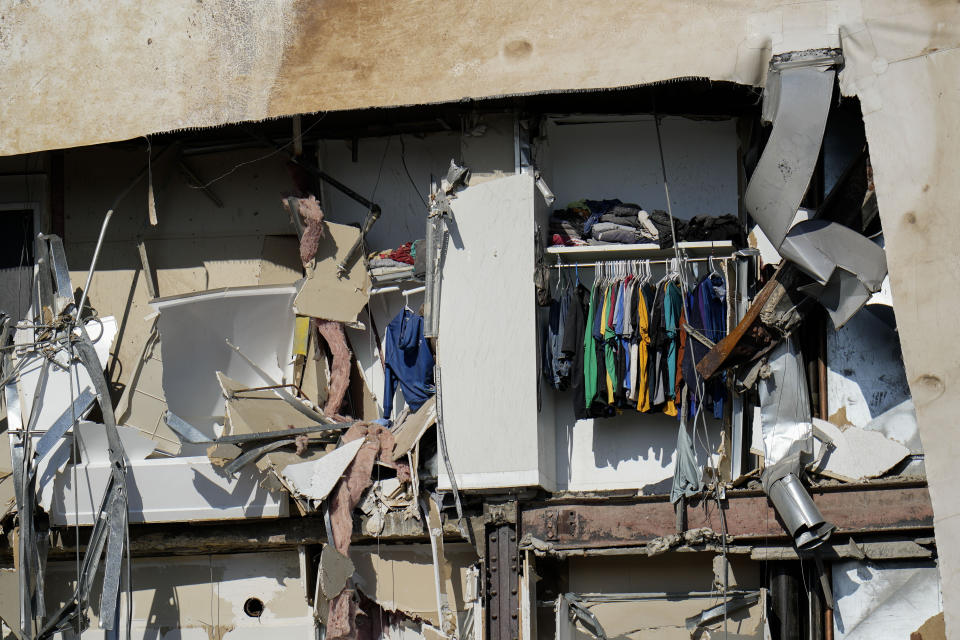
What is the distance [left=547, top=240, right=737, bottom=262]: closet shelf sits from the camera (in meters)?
10.1

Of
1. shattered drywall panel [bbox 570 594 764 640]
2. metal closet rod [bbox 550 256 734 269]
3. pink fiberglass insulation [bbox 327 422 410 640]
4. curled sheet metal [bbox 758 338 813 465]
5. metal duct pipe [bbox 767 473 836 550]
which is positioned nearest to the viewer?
metal duct pipe [bbox 767 473 836 550]

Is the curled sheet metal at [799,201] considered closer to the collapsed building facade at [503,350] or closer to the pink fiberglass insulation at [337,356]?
the collapsed building facade at [503,350]

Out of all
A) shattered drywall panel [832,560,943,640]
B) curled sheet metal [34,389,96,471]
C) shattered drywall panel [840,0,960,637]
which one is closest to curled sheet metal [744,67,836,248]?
shattered drywall panel [840,0,960,637]

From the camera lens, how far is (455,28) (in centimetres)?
1019

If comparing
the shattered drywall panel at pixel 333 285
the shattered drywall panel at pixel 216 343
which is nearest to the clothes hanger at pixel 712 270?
the shattered drywall panel at pixel 333 285

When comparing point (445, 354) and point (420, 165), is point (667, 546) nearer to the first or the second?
point (445, 354)

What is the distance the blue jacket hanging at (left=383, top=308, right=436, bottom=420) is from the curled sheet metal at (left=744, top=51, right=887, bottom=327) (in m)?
2.77

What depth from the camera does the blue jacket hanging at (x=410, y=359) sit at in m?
10.3

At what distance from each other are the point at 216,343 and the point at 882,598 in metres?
5.34

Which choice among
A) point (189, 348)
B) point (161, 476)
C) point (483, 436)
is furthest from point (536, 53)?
point (161, 476)

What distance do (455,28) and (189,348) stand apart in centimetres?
323

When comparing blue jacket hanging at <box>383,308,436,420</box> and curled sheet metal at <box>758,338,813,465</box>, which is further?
blue jacket hanging at <box>383,308,436,420</box>

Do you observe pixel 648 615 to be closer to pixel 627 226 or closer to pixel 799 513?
pixel 799 513

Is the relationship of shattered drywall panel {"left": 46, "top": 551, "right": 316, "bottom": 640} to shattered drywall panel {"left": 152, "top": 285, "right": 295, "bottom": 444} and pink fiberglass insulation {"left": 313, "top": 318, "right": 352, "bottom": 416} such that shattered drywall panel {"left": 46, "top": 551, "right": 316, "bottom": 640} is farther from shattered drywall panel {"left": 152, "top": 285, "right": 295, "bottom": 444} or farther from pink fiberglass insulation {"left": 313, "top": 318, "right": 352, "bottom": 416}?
pink fiberglass insulation {"left": 313, "top": 318, "right": 352, "bottom": 416}
